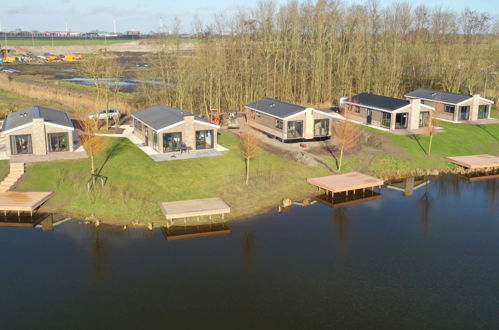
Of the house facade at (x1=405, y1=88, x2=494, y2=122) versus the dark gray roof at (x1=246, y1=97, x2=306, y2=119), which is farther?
the house facade at (x1=405, y1=88, x2=494, y2=122)

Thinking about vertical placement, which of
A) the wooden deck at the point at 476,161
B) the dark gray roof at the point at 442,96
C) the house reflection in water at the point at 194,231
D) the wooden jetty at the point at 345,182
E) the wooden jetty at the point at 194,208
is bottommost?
the house reflection in water at the point at 194,231

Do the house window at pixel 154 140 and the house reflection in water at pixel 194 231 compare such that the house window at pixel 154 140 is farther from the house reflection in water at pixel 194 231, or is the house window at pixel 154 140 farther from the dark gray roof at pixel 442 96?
the dark gray roof at pixel 442 96

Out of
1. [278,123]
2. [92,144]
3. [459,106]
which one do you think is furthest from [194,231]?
[459,106]

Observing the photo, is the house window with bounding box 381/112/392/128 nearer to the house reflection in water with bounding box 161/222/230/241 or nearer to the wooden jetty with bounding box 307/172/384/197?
the wooden jetty with bounding box 307/172/384/197

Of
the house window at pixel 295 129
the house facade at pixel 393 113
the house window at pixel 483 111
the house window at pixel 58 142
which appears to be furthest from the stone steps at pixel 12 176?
the house window at pixel 483 111

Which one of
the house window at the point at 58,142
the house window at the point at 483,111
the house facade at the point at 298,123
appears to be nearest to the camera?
the house window at the point at 58,142

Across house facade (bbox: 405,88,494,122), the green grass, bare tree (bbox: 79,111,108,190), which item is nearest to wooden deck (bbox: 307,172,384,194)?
the green grass
